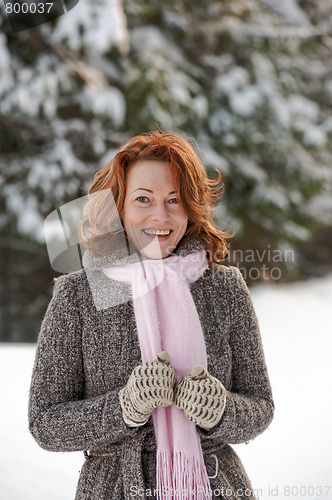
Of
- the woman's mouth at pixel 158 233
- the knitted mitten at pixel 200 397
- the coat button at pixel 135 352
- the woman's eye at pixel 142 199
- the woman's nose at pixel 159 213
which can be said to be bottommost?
the knitted mitten at pixel 200 397

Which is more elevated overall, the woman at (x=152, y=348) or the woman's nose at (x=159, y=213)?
the woman's nose at (x=159, y=213)

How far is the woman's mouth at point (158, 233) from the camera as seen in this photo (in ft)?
4.21

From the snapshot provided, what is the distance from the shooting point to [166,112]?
15.8 ft

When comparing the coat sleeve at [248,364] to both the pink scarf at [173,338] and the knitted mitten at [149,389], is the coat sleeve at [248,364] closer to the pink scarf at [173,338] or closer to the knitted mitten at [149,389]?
the pink scarf at [173,338]

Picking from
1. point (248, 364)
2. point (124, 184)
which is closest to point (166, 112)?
point (124, 184)

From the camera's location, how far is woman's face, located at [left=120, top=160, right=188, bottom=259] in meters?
1.28

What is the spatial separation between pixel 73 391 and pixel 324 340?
2.36m

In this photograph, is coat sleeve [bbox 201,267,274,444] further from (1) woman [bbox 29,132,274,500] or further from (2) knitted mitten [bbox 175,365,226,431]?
(2) knitted mitten [bbox 175,365,226,431]

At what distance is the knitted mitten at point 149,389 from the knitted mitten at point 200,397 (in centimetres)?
2

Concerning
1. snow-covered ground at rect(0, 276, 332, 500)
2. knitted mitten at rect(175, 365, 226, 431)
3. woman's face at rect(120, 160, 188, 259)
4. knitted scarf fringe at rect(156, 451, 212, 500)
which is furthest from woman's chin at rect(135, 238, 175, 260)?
snow-covered ground at rect(0, 276, 332, 500)

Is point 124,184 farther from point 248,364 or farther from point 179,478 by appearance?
point 179,478

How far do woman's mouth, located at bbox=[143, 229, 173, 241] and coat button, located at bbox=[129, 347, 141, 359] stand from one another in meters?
0.24

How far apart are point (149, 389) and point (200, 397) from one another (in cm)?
11

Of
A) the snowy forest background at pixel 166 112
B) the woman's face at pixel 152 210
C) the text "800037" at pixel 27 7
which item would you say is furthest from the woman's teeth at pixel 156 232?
the snowy forest background at pixel 166 112
